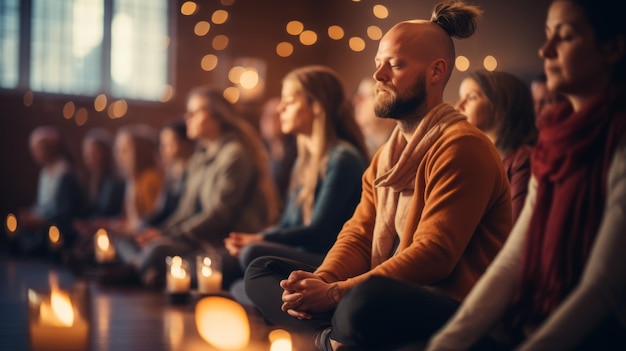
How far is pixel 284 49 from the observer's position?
→ 8.22 m

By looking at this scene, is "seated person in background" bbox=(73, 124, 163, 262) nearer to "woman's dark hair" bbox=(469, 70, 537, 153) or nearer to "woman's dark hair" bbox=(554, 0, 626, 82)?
"woman's dark hair" bbox=(469, 70, 537, 153)

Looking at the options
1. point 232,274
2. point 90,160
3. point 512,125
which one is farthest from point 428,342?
point 90,160

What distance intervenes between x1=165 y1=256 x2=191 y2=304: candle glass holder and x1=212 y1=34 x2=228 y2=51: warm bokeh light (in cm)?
447

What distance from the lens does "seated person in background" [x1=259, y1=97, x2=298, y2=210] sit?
203 inches

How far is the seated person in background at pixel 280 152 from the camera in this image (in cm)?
517

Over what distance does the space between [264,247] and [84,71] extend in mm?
5124

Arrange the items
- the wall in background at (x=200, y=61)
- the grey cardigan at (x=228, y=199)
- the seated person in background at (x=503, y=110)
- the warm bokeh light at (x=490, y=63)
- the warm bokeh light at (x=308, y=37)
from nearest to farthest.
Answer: the seated person in background at (x=503, y=110), the warm bokeh light at (x=490, y=63), the grey cardigan at (x=228, y=199), the wall in background at (x=200, y=61), the warm bokeh light at (x=308, y=37)

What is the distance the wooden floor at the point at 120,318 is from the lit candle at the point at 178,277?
6cm

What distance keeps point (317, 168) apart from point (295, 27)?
515cm

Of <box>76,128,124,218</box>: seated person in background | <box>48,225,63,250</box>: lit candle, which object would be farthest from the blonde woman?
<box>76,128,124,218</box>: seated person in background

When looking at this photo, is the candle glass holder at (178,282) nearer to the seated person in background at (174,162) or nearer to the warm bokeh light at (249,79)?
the seated person in background at (174,162)

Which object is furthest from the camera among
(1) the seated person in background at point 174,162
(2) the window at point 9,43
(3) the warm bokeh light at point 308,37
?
(3) the warm bokeh light at point 308,37

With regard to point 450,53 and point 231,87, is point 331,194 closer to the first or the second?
point 450,53

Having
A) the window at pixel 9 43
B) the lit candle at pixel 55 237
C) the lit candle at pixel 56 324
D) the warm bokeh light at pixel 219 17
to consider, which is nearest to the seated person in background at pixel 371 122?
the lit candle at pixel 56 324
